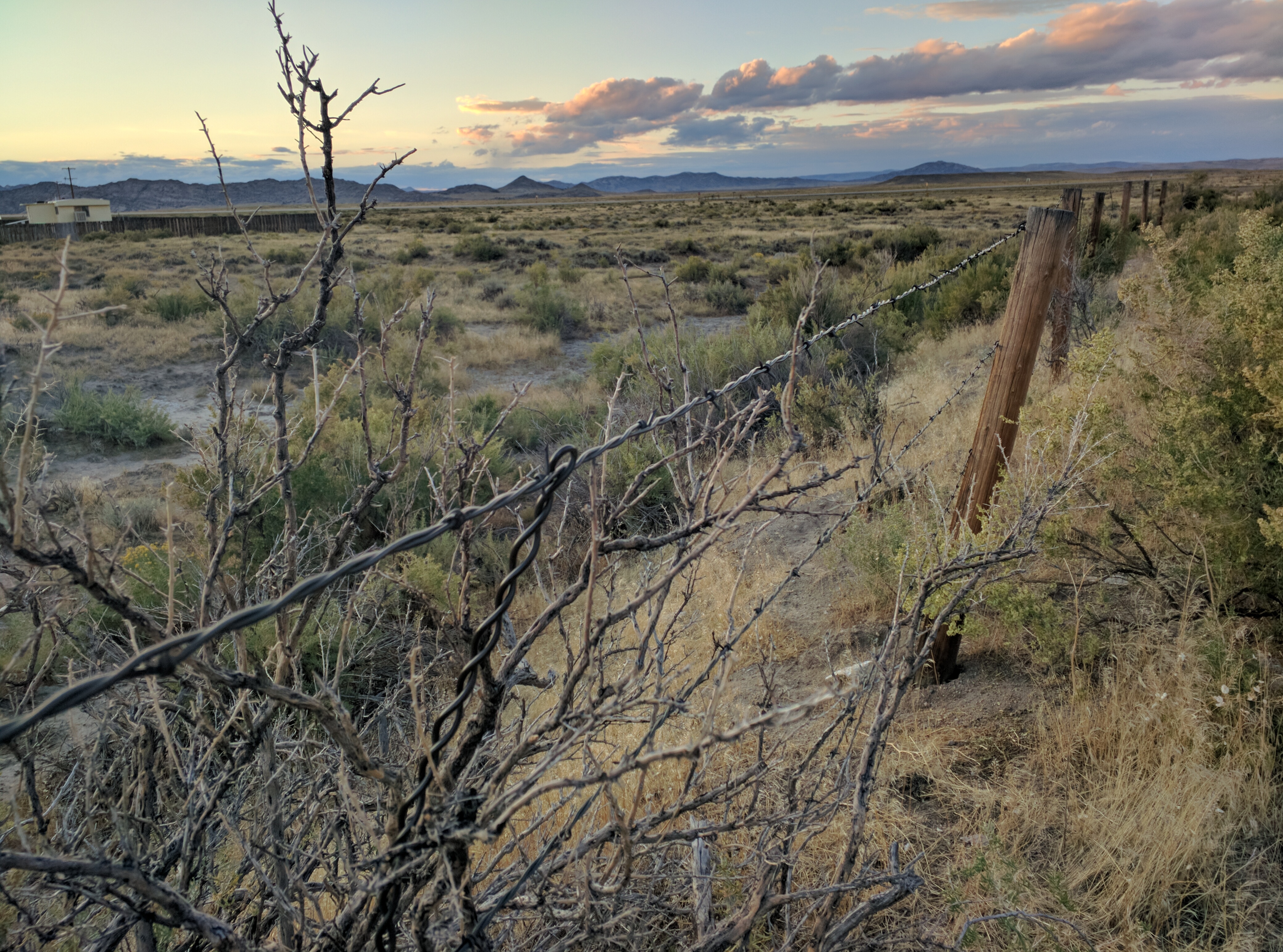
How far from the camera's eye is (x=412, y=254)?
1313 inches

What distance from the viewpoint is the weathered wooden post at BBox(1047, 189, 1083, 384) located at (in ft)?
15.3

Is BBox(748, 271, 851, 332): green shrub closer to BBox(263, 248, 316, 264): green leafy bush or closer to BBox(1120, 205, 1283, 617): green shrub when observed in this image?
BBox(1120, 205, 1283, 617): green shrub

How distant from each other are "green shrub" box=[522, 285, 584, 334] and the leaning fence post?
52.4ft

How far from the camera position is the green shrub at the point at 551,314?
18.2 meters

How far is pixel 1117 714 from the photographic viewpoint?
10.5 feet

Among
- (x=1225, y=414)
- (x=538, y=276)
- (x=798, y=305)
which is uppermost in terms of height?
(x=538, y=276)

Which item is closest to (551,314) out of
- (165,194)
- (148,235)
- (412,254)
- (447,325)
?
(447,325)

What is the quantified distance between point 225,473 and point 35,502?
69 cm

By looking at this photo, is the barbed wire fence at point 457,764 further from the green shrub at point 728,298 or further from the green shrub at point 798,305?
the green shrub at point 728,298

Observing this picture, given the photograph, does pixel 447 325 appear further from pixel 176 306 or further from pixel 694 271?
pixel 694 271

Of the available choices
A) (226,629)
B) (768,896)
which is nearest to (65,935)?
(226,629)

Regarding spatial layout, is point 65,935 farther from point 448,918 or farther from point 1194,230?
point 1194,230

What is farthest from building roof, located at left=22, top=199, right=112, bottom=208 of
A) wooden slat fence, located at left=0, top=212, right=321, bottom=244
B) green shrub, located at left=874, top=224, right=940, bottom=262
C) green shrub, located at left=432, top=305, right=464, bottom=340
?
green shrub, located at left=874, top=224, right=940, bottom=262

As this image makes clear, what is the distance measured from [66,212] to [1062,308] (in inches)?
2490
